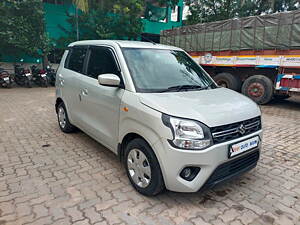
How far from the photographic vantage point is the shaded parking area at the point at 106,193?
7.68ft

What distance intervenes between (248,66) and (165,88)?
693 centimetres

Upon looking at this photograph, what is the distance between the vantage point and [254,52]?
836 cm

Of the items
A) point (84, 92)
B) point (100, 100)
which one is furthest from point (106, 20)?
point (100, 100)

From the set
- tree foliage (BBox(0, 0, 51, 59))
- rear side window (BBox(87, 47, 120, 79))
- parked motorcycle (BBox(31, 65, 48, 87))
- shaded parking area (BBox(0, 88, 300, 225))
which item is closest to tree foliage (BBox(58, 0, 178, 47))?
tree foliage (BBox(0, 0, 51, 59))

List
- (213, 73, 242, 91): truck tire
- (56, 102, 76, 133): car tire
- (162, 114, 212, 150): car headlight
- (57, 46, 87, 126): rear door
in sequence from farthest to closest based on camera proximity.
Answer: (213, 73, 242, 91): truck tire, (56, 102, 76, 133): car tire, (57, 46, 87, 126): rear door, (162, 114, 212, 150): car headlight

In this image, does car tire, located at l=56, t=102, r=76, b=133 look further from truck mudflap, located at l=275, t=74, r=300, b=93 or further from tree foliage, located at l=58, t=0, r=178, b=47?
tree foliage, located at l=58, t=0, r=178, b=47

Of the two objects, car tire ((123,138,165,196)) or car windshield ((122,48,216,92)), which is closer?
car tire ((123,138,165,196))

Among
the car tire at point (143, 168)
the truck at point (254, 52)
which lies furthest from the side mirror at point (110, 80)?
the truck at point (254, 52)

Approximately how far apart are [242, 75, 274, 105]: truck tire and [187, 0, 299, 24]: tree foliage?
13.0 meters

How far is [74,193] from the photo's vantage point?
2697 mm

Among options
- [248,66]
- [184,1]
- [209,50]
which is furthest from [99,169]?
[184,1]

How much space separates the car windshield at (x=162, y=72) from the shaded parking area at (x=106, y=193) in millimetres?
1330

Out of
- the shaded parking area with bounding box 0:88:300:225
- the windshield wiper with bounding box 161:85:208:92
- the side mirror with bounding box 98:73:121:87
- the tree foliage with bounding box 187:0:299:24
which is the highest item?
the tree foliage with bounding box 187:0:299:24

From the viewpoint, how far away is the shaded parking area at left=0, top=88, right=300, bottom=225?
234 centimetres
